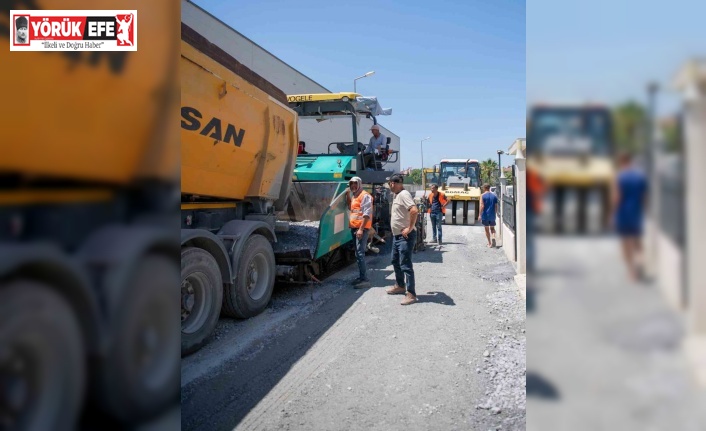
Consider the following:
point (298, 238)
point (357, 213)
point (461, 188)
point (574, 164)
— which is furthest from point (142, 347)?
point (461, 188)

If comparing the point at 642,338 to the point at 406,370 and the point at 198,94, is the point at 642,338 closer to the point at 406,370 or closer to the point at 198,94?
the point at 406,370

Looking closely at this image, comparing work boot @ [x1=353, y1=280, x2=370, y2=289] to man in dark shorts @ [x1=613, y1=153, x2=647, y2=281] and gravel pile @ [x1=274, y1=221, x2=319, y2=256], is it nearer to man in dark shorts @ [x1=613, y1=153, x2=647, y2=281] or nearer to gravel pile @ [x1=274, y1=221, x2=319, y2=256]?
gravel pile @ [x1=274, y1=221, x2=319, y2=256]

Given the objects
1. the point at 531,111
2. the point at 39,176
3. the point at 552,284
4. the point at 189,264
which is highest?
the point at 531,111

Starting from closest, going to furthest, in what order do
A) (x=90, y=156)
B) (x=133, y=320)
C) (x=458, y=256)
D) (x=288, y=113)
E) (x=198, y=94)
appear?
(x=90, y=156)
(x=133, y=320)
(x=198, y=94)
(x=288, y=113)
(x=458, y=256)

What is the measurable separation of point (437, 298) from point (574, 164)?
5.05 metres

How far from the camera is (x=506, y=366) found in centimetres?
375

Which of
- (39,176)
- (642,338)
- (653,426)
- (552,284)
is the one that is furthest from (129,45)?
(653,426)

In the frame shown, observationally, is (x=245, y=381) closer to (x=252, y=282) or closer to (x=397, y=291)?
(x=252, y=282)

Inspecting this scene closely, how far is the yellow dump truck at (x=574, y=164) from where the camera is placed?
1036mm

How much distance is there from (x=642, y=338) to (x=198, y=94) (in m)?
3.80

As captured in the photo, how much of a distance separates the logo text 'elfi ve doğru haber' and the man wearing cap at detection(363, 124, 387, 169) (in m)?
7.94

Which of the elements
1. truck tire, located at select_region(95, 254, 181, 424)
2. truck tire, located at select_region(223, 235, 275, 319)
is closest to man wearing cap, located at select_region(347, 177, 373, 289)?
truck tire, located at select_region(223, 235, 275, 319)

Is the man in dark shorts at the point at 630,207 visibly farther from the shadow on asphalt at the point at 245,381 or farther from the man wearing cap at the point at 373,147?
the man wearing cap at the point at 373,147

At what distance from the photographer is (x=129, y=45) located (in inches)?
49.7
